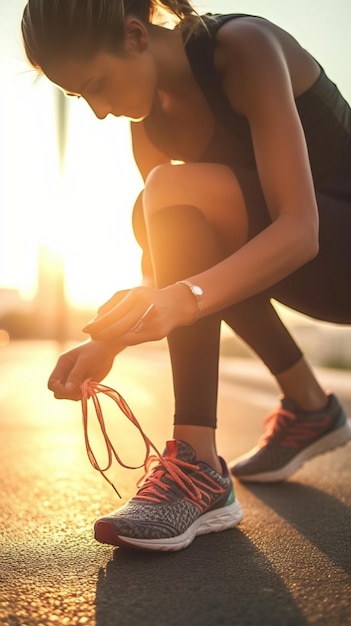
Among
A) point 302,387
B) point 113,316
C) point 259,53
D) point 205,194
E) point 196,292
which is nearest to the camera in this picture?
point 113,316

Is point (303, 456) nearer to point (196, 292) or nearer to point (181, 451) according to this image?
point (181, 451)

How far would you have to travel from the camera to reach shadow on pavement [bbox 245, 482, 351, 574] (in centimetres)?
146

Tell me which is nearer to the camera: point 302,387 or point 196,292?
point 196,292

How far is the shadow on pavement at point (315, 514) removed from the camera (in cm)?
146

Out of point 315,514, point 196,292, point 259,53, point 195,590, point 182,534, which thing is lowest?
point 315,514

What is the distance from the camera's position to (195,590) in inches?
45.4

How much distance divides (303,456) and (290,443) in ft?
0.20

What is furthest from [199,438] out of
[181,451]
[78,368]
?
[78,368]

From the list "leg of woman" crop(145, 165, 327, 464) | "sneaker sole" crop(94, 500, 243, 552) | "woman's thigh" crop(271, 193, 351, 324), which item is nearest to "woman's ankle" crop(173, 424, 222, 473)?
"leg of woman" crop(145, 165, 327, 464)

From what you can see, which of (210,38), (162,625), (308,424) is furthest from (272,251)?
(308,424)

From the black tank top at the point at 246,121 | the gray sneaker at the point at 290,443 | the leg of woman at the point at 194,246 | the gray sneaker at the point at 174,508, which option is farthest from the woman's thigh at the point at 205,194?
the gray sneaker at the point at 290,443

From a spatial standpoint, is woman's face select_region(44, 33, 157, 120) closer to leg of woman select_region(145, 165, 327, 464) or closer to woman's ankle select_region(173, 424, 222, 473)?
leg of woman select_region(145, 165, 327, 464)

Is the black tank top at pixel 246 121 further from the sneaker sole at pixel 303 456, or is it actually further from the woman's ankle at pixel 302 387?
the sneaker sole at pixel 303 456

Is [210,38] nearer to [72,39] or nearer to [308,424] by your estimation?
[72,39]
